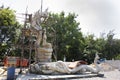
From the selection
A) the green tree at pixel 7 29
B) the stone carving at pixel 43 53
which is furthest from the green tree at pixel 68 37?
the stone carving at pixel 43 53

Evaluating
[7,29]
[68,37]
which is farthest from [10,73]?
[68,37]

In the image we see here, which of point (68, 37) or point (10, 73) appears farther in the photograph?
point (68, 37)

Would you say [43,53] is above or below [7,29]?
below

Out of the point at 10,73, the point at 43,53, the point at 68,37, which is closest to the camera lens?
the point at 10,73

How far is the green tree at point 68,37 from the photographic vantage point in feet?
90.3

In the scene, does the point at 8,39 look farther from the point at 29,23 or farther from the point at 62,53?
the point at 29,23

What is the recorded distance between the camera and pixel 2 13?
2570 cm

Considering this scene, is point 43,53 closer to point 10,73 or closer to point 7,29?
point 10,73

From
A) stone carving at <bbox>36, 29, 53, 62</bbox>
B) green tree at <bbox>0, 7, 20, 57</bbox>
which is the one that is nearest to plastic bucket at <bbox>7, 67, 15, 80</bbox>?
stone carving at <bbox>36, 29, 53, 62</bbox>

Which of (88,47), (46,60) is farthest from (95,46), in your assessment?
(46,60)

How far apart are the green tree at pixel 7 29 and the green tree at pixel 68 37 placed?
444cm

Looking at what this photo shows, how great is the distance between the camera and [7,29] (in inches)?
1038

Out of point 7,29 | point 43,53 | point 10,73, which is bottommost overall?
point 10,73

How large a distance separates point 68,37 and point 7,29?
23.1ft
